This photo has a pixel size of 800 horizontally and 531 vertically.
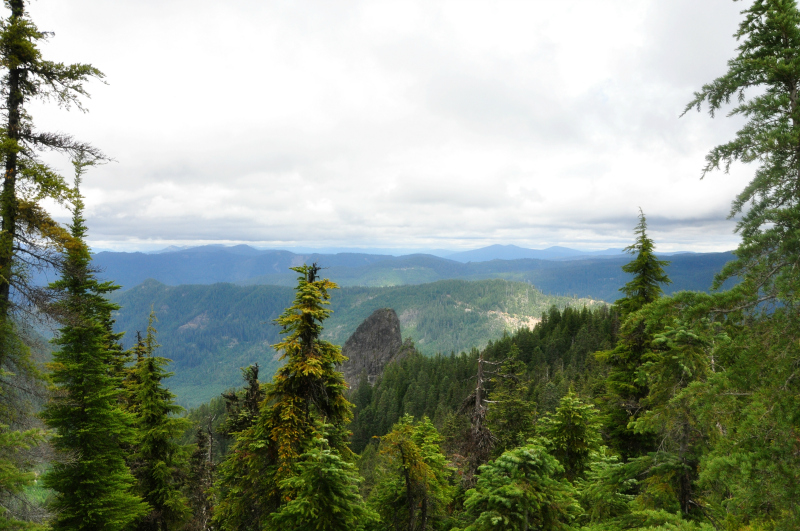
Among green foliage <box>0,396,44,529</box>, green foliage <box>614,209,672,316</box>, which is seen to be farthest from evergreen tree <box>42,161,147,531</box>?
green foliage <box>614,209,672,316</box>

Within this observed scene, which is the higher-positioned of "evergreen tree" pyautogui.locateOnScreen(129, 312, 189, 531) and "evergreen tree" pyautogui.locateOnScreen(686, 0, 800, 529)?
"evergreen tree" pyautogui.locateOnScreen(686, 0, 800, 529)

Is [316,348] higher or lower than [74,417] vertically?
higher

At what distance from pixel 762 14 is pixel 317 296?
13.2m

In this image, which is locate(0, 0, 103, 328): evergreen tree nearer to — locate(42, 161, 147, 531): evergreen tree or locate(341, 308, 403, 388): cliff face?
locate(42, 161, 147, 531): evergreen tree

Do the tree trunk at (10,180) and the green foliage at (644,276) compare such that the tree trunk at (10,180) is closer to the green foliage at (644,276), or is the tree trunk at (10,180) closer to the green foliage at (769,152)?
the green foliage at (769,152)

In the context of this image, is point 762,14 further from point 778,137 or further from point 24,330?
point 24,330

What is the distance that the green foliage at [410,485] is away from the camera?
1056 centimetres

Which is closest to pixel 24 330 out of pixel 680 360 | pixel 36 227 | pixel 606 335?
pixel 36 227

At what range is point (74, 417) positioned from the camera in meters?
13.4

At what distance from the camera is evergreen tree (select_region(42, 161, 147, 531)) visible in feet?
41.7

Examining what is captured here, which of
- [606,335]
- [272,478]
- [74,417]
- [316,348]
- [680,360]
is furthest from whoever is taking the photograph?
[606,335]

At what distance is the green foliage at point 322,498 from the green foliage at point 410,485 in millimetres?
1495

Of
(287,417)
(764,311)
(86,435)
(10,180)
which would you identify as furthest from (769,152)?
(86,435)

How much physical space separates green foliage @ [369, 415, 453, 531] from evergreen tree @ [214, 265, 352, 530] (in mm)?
2329
